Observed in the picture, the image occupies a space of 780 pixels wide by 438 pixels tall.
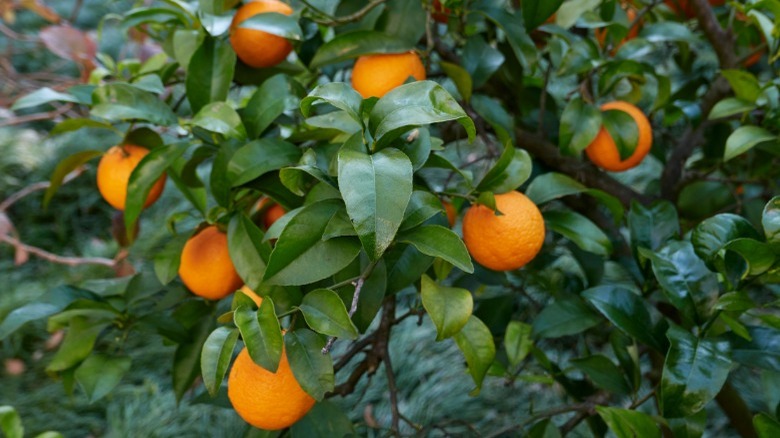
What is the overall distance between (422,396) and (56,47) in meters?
0.86

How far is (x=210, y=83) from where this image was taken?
2.10 ft

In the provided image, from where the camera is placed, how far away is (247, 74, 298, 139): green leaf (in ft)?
1.99

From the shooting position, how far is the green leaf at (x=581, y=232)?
64cm

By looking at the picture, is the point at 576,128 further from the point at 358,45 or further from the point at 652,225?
the point at 358,45

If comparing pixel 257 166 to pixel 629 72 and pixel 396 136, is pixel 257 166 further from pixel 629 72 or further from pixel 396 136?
pixel 629 72

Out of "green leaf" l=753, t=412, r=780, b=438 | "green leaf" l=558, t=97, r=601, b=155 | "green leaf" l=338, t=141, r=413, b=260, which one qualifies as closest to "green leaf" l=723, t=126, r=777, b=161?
"green leaf" l=558, t=97, r=601, b=155

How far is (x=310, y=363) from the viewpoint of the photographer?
476 mm

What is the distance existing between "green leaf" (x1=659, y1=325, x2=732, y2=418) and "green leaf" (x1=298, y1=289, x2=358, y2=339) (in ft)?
0.78

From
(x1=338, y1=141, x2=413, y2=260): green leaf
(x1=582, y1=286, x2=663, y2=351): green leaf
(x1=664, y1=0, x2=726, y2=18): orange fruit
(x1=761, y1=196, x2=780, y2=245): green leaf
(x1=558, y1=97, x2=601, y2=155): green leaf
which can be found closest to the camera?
(x1=338, y1=141, x2=413, y2=260): green leaf

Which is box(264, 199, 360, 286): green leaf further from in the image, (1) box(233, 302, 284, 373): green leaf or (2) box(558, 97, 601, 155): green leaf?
(2) box(558, 97, 601, 155): green leaf

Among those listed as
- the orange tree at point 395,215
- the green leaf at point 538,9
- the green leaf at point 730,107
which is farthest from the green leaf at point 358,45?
the green leaf at point 730,107

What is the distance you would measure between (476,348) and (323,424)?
174 mm

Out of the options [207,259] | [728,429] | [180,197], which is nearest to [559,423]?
[728,429]

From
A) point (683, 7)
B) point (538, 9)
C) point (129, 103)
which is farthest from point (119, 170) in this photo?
point (683, 7)
